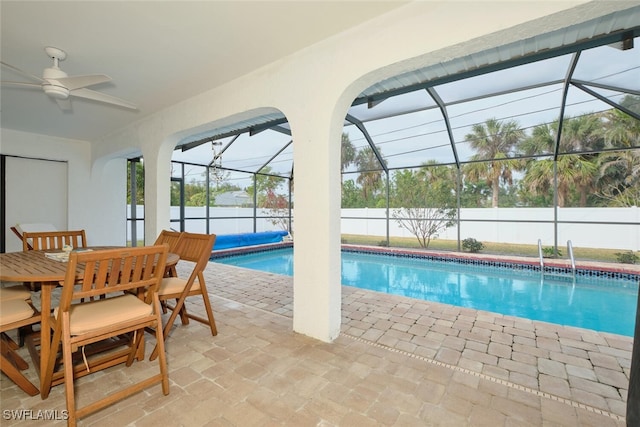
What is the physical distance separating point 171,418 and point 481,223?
832 cm

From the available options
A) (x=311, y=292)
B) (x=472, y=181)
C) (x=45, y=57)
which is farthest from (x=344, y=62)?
(x=472, y=181)

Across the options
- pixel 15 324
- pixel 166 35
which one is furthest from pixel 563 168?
pixel 15 324

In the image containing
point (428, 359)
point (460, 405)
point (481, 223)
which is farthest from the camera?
point (481, 223)

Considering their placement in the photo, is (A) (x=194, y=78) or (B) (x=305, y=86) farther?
(A) (x=194, y=78)

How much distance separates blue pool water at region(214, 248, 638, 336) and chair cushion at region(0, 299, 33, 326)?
15.2ft

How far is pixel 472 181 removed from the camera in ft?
31.3

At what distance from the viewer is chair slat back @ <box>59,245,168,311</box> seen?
1.46 m

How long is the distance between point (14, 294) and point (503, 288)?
6543mm

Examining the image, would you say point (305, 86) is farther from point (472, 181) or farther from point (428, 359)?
point (472, 181)

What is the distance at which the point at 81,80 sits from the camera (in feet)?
7.50

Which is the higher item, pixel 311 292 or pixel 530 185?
pixel 530 185

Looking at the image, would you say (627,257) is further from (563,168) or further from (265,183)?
(265,183)

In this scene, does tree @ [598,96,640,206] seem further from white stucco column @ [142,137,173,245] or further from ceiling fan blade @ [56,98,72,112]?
ceiling fan blade @ [56,98,72,112]

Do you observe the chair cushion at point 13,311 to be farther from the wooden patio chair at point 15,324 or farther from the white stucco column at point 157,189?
the white stucco column at point 157,189
